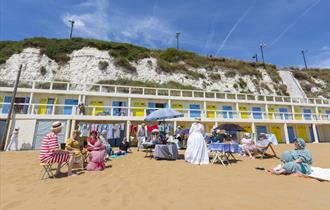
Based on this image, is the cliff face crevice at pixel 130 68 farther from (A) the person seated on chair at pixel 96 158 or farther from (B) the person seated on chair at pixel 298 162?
(B) the person seated on chair at pixel 298 162

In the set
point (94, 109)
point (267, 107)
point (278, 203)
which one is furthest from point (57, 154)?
point (267, 107)

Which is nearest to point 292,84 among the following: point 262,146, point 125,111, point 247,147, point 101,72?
point 247,147

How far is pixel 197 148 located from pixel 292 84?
36.8 metres

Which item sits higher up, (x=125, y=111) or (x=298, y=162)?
(x=125, y=111)

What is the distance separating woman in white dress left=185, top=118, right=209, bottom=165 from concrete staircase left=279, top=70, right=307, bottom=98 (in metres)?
32.9

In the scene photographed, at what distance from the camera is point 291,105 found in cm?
2131

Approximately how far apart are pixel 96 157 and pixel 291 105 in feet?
78.2

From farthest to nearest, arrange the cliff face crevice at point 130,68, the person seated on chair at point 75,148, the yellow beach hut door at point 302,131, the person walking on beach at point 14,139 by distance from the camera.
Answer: the cliff face crevice at point 130,68
the yellow beach hut door at point 302,131
the person walking on beach at point 14,139
the person seated on chair at point 75,148

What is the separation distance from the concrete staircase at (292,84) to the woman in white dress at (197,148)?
1297 inches

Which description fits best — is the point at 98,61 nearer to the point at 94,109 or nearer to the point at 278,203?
the point at 94,109

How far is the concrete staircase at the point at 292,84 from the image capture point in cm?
3183

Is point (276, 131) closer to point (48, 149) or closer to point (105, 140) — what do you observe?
point (105, 140)

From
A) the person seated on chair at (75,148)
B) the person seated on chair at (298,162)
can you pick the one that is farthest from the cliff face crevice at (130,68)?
the person seated on chair at (298,162)

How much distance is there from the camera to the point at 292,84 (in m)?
33.8
